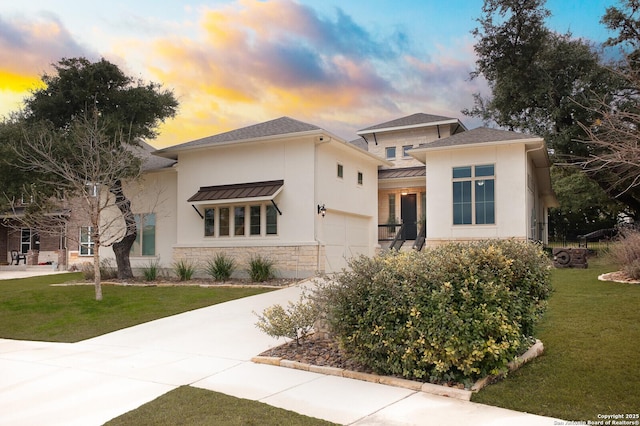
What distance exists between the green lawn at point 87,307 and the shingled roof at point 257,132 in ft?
18.4

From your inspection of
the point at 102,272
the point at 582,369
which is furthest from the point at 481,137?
the point at 102,272

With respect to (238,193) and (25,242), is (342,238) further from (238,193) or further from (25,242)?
(25,242)

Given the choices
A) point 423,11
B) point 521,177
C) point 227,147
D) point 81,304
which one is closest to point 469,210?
point 521,177

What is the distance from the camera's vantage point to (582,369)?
5.89m

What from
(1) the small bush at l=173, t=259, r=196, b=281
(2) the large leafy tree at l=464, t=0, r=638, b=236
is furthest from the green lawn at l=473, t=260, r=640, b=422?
(2) the large leafy tree at l=464, t=0, r=638, b=236

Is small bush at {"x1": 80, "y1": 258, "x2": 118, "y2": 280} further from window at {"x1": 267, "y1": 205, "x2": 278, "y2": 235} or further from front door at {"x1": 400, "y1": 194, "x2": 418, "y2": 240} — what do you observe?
front door at {"x1": 400, "y1": 194, "x2": 418, "y2": 240}

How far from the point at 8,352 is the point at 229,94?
12.1 m

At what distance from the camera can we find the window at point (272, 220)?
17594 millimetres

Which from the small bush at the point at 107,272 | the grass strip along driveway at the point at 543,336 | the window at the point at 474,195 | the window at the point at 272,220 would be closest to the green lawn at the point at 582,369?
the grass strip along driveway at the point at 543,336

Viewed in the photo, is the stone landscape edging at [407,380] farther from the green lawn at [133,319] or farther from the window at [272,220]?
the window at [272,220]

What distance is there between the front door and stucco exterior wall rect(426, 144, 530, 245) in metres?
3.97

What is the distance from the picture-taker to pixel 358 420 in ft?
15.5

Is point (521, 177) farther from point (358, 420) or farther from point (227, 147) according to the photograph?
point (358, 420)

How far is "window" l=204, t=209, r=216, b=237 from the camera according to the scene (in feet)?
61.5
